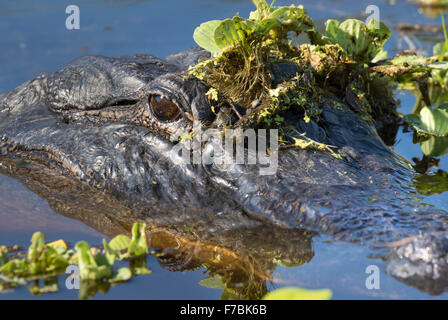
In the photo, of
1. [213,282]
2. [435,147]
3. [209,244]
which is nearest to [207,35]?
[209,244]

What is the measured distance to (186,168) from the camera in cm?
385

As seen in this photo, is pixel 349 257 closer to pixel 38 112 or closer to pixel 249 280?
pixel 249 280

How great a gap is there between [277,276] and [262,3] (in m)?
2.15

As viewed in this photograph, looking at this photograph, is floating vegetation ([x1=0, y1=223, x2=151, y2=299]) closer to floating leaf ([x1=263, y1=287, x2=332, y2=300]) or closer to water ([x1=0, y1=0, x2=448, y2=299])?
water ([x1=0, y1=0, x2=448, y2=299])

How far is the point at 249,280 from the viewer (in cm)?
315

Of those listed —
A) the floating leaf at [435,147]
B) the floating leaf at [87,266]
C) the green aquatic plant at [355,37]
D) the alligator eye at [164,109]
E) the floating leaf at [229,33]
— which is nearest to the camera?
the floating leaf at [87,266]

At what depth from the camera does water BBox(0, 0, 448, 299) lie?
3074 mm

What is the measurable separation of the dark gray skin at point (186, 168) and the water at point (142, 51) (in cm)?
16


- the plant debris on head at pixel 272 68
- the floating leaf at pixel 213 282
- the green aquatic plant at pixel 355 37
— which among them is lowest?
the floating leaf at pixel 213 282

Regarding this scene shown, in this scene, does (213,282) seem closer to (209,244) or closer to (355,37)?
(209,244)

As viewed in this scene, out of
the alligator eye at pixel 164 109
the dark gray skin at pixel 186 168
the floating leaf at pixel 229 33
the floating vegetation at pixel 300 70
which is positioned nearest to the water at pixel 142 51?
the dark gray skin at pixel 186 168

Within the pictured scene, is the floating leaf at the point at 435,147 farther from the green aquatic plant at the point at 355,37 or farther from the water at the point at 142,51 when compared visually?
the green aquatic plant at the point at 355,37

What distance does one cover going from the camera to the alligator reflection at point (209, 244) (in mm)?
3153

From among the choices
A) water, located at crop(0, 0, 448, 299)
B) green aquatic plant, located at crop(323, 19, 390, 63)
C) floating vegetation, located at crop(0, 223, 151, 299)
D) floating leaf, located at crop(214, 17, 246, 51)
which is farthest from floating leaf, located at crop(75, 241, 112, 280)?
green aquatic plant, located at crop(323, 19, 390, 63)
